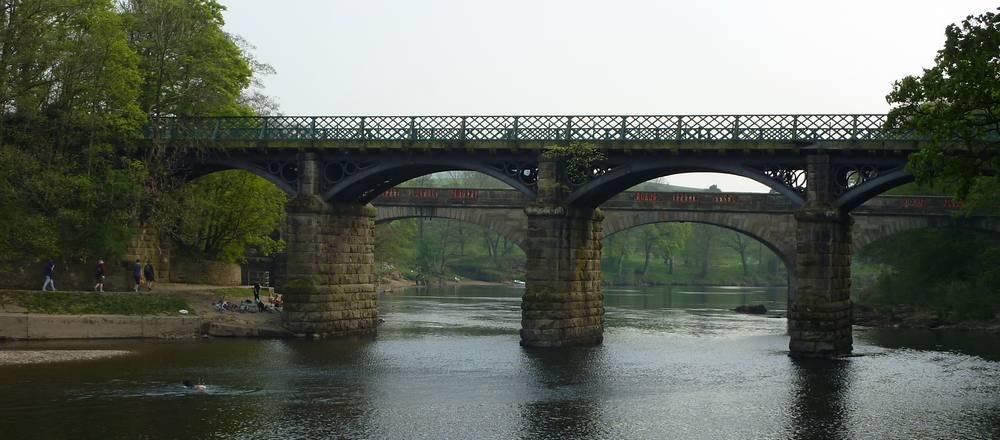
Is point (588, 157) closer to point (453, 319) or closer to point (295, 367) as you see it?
point (295, 367)

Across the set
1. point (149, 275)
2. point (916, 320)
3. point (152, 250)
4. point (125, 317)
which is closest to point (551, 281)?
point (125, 317)

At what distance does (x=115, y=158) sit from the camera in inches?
2066

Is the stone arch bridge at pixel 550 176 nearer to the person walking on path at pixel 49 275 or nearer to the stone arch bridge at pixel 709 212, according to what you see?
the person walking on path at pixel 49 275

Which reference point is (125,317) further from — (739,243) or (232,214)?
(739,243)

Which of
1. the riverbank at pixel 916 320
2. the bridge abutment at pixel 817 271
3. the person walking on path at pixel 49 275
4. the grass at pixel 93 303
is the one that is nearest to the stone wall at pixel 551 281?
the bridge abutment at pixel 817 271

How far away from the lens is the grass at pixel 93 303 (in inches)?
1822

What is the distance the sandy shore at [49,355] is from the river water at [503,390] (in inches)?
44.7

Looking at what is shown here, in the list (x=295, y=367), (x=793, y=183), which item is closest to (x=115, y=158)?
(x=295, y=367)

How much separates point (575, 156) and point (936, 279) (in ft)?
95.8

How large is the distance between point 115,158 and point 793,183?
100 feet

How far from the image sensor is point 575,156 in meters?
47.0

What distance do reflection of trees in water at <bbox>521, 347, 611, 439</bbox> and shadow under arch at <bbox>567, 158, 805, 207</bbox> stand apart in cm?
669

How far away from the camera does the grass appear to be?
4628cm

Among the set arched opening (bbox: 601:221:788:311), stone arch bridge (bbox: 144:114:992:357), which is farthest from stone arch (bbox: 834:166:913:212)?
arched opening (bbox: 601:221:788:311)
